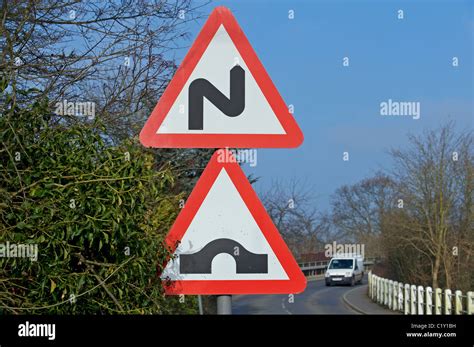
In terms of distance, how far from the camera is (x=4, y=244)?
3084 mm

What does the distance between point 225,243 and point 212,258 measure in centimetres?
8

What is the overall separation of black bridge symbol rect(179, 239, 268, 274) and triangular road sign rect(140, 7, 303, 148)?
423 mm

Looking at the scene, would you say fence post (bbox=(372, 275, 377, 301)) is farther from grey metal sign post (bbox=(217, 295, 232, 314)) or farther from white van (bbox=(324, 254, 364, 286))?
grey metal sign post (bbox=(217, 295, 232, 314))

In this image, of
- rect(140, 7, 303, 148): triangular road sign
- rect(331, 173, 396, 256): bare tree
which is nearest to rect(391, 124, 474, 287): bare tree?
rect(331, 173, 396, 256): bare tree

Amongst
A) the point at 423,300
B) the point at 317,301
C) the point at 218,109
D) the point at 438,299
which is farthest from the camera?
the point at 317,301

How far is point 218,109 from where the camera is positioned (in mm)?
3252

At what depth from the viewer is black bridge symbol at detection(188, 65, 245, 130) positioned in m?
3.26

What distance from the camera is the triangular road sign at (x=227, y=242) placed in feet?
10.4

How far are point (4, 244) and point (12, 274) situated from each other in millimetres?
166

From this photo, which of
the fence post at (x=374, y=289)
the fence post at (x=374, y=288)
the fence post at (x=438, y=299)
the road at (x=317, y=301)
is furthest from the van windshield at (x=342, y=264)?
the fence post at (x=438, y=299)

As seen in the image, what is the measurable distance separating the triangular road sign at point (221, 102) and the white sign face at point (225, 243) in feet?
0.67

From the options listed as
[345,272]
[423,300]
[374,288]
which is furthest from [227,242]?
[345,272]

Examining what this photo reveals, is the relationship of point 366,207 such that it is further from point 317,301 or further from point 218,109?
point 218,109

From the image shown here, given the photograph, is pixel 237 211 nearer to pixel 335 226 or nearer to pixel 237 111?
pixel 237 111
